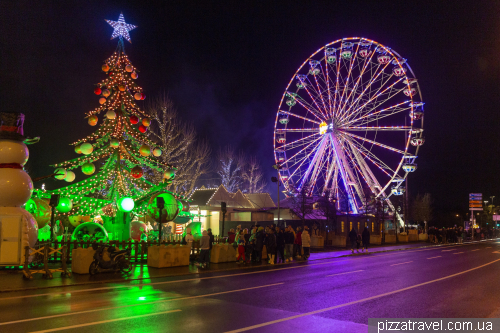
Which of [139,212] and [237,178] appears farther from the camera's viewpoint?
[237,178]

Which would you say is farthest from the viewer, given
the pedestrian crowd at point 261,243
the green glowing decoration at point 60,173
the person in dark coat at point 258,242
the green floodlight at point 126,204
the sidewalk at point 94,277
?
the person in dark coat at point 258,242

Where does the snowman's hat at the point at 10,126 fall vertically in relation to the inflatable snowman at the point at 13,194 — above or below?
above

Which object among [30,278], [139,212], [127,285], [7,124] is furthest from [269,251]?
[7,124]

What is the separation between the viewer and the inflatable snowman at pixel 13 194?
39.4 feet

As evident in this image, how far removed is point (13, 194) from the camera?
491 inches

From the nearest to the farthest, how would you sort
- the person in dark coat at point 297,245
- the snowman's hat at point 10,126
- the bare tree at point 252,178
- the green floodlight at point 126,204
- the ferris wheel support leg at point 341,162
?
the snowman's hat at point 10,126 < the green floodlight at point 126,204 < the person in dark coat at point 297,245 < the ferris wheel support leg at point 341,162 < the bare tree at point 252,178

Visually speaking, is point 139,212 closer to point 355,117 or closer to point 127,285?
point 127,285

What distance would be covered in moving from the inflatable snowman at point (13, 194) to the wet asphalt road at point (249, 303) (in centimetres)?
294

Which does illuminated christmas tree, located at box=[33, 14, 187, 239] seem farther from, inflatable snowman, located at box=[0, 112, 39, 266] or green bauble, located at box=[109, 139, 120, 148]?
inflatable snowman, located at box=[0, 112, 39, 266]

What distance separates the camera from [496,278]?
13062 mm

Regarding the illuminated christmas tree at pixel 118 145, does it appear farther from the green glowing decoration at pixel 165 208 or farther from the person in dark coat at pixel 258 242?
the person in dark coat at pixel 258 242

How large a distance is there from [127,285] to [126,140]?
8.89 metres

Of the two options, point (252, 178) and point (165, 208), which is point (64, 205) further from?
point (252, 178)

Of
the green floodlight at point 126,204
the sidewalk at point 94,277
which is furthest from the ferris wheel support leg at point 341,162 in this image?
the green floodlight at point 126,204
